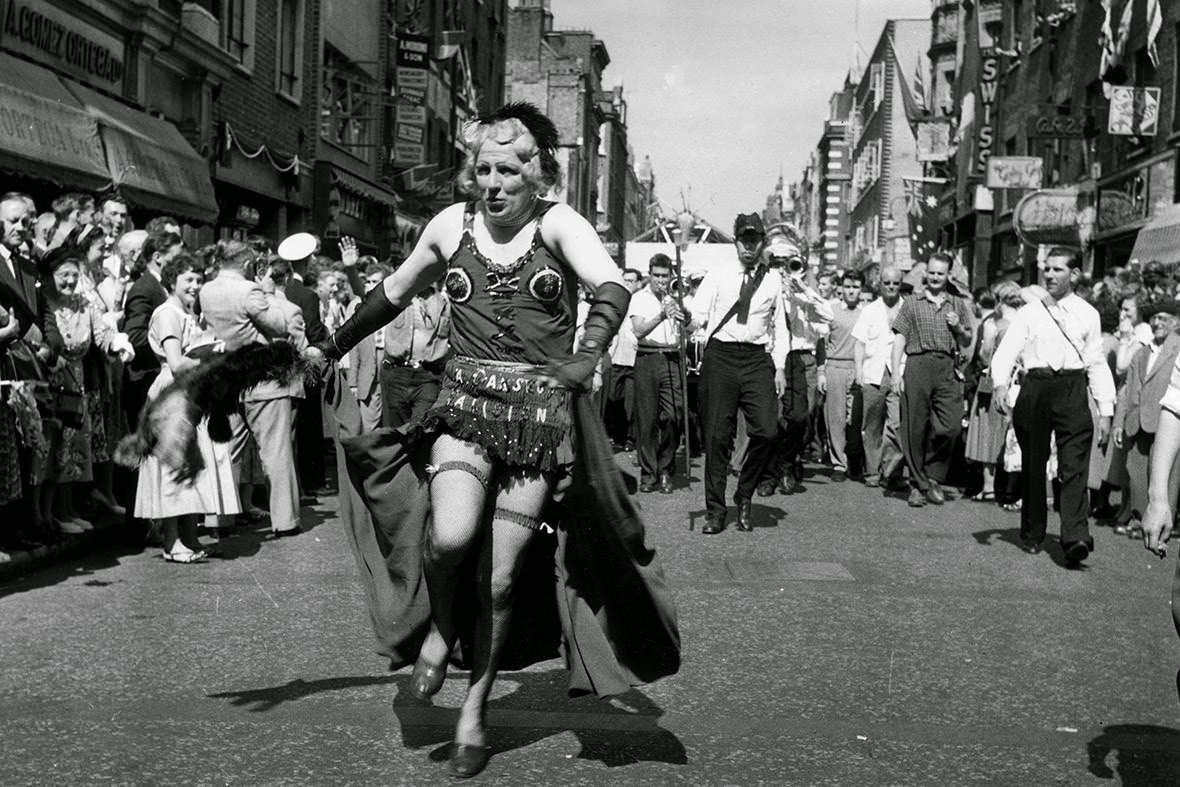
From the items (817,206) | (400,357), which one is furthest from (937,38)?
(817,206)

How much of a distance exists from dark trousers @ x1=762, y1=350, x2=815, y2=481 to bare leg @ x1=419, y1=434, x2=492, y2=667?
8.98 m

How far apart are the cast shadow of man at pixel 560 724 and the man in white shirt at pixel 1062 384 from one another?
4818 mm

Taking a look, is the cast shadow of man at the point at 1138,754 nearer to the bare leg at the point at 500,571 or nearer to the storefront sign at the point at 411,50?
the bare leg at the point at 500,571

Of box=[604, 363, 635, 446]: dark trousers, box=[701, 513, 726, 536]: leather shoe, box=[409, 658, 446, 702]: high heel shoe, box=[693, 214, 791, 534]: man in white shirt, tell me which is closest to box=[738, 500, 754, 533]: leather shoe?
box=[693, 214, 791, 534]: man in white shirt

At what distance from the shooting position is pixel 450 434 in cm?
488

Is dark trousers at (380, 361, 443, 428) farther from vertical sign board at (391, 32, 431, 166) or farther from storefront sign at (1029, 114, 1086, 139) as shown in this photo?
vertical sign board at (391, 32, 431, 166)

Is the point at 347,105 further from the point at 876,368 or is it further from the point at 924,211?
the point at 924,211

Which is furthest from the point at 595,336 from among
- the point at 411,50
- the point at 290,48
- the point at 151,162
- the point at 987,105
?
the point at 987,105

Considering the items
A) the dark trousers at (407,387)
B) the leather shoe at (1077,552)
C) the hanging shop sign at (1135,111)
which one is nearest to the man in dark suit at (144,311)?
the dark trousers at (407,387)

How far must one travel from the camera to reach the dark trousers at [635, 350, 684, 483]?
13961 mm

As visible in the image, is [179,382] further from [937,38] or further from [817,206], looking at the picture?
[817,206]

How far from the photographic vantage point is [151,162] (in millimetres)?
17531

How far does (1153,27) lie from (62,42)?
57.7 ft

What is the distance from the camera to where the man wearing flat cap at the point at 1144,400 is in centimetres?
1142
